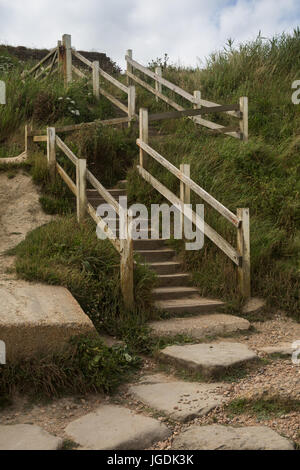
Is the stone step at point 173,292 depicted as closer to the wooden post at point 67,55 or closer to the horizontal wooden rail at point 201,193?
the horizontal wooden rail at point 201,193

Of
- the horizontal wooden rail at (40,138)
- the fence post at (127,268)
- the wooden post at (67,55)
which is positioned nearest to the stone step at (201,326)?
the fence post at (127,268)

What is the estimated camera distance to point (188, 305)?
24.2ft

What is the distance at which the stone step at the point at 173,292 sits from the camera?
25.1 feet

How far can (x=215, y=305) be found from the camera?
7527 millimetres

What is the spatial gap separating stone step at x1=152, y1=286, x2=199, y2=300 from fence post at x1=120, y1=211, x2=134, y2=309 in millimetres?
776

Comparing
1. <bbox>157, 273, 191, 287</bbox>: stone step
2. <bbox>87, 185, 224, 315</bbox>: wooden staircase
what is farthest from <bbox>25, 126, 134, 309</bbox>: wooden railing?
<bbox>157, 273, 191, 287</bbox>: stone step

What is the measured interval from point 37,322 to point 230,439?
203cm

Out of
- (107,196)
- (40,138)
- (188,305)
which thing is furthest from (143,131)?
(188,305)

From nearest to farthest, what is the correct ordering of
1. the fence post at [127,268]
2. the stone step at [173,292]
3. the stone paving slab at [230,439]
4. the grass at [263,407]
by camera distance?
the stone paving slab at [230,439] < the grass at [263,407] < the fence post at [127,268] < the stone step at [173,292]

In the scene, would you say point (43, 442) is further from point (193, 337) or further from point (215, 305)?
point (215, 305)

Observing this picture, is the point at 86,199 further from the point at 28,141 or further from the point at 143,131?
the point at 28,141

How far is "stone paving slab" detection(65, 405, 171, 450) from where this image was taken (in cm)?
406

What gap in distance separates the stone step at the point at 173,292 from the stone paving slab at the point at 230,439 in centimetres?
339

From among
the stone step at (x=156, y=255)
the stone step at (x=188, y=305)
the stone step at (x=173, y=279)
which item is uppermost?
the stone step at (x=156, y=255)
